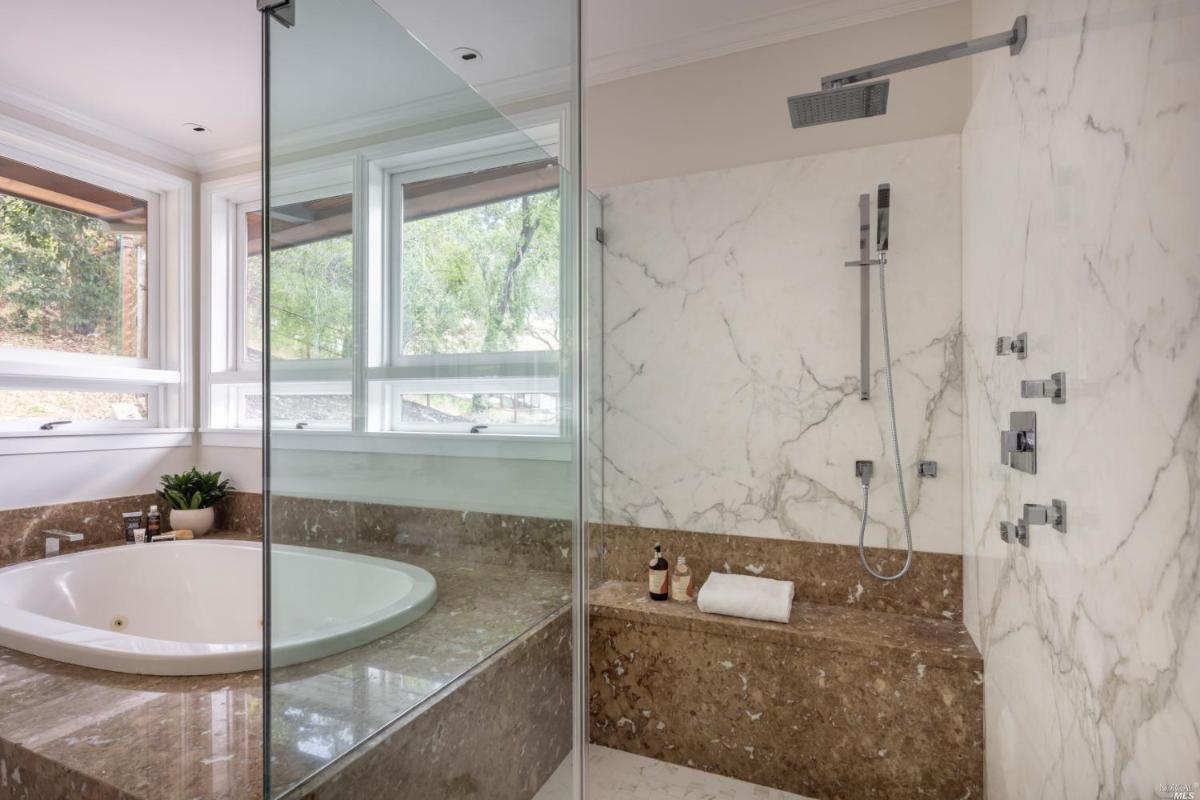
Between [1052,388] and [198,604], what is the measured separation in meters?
2.94

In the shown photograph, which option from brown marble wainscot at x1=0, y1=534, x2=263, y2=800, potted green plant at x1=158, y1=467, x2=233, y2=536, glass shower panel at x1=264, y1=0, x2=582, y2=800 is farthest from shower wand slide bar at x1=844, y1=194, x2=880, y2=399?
potted green plant at x1=158, y1=467, x2=233, y2=536

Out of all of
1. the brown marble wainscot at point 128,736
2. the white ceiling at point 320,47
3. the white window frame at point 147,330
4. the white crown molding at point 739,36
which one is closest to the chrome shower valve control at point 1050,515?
the white ceiling at point 320,47

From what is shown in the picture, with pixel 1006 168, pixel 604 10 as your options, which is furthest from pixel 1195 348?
pixel 604 10

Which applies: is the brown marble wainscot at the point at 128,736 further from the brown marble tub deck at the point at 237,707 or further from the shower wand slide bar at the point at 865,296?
the shower wand slide bar at the point at 865,296

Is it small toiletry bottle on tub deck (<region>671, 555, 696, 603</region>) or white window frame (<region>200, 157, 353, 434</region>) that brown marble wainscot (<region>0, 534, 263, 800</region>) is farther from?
white window frame (<region>200, 157, 353, 434</region>)

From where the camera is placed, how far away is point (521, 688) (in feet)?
4.12

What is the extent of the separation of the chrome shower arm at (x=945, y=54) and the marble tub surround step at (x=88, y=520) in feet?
7.26

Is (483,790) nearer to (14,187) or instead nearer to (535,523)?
(535,523)

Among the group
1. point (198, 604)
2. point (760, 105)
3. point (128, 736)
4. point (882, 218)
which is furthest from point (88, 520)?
point (882, 218)

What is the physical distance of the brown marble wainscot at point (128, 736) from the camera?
98 centimetres

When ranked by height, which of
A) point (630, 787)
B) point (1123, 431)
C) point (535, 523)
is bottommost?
point (630, 787)

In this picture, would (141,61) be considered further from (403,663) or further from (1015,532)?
(1015,532)

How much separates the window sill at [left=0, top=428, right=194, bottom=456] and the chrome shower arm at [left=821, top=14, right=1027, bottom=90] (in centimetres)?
309

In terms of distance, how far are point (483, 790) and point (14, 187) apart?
300 cm
